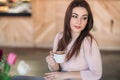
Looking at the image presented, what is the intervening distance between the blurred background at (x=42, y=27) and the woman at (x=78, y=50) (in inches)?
124

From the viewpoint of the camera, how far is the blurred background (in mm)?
5043

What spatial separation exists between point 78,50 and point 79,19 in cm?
17

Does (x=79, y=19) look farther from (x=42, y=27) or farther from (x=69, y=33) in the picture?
(x=42, y=27)

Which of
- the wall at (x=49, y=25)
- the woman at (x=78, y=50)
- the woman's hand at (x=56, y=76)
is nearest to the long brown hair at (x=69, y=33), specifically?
the woman at (x=78, y=50)

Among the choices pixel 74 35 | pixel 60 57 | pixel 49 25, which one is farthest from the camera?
pixel 49 25

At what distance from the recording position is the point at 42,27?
5344 mm

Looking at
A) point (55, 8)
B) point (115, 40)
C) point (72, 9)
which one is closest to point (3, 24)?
point (55, 8)

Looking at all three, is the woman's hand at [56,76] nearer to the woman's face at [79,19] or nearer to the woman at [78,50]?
the woman at [78,50]

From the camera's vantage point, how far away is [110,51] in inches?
201

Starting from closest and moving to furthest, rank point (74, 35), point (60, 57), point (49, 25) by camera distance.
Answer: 1. point (60, 57)
2. point (74, 35)
3. point (49, 25)

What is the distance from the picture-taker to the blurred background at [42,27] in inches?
199

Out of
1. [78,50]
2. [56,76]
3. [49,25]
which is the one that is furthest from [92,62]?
[49,25]

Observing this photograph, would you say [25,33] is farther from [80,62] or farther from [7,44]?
[80,62]

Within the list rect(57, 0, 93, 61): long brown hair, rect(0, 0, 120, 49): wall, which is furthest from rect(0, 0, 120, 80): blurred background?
rect(57, 0, 93, 61): long brown hair
